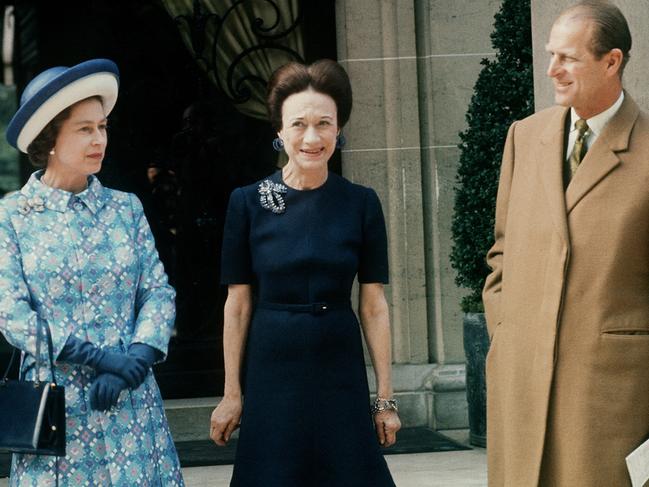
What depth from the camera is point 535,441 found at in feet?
15.3

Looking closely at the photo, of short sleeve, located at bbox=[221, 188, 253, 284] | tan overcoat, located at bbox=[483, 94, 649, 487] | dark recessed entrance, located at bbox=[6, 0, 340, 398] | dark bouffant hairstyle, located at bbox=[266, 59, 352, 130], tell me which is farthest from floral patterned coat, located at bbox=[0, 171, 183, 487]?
dark recessed entrance, located at bbox=[6, 0, 340, 398]

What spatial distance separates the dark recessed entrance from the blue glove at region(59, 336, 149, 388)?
5.24m

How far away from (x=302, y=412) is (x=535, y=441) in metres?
0.74

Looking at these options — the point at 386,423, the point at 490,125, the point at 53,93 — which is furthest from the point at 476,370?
the point at 53,93

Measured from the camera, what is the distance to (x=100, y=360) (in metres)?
4.62

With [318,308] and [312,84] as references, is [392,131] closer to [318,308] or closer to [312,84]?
[312,84]

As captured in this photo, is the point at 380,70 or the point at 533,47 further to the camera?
the point at 380,70

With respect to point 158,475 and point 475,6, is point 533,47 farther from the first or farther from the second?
point 158,475

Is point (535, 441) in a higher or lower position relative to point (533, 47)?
lower

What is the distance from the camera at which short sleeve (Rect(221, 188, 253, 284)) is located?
4.92m

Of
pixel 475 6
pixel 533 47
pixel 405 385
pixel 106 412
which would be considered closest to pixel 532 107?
pixel 533 47

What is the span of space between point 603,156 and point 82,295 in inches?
64.8

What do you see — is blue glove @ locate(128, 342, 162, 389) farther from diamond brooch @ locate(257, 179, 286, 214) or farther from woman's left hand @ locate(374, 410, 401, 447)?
woman's left hand @ locate(374, 410, 401, 447)

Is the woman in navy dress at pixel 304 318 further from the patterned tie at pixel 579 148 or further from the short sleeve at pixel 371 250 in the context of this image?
the patterned tie at pixel 579 148
